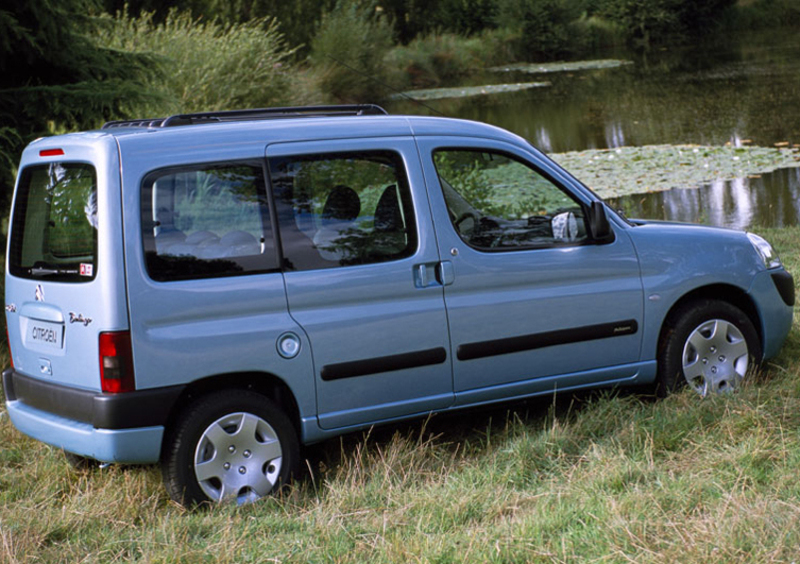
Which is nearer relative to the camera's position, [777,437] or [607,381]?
[777,437]

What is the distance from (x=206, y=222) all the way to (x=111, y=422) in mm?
967

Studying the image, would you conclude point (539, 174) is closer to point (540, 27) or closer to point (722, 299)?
point (722, 299)

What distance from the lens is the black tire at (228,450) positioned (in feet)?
14.3

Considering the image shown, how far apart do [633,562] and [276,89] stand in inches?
774

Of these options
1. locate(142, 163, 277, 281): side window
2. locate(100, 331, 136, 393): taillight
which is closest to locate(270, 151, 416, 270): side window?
locate(142, 163, 277, 281): side window

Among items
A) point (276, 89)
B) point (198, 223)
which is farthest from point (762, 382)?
point (276, 89)

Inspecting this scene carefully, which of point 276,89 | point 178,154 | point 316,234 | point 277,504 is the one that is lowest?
point 277,504

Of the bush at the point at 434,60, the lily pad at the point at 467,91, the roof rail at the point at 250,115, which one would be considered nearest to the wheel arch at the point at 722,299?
the roof rail at the point at 250,115

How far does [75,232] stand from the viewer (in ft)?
14.7

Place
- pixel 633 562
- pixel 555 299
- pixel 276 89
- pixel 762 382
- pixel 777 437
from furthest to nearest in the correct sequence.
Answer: pixel 276 89
pixel 762 382
pixel 555 299
pixel 777 437
pixel 633 562

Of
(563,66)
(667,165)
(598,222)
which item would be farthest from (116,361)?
(563,66)

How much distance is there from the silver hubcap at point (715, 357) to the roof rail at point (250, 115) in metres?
2.12

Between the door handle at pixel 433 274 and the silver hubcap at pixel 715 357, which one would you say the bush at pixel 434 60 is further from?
the door handle at pixel 433 274

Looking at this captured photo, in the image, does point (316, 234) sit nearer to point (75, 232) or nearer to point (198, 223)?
point (198, 223)
